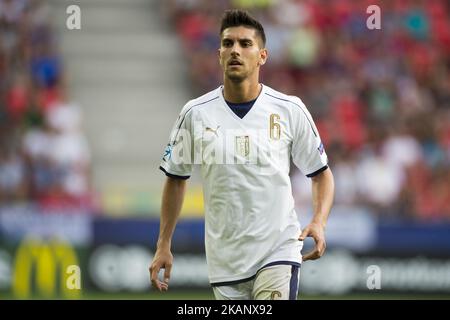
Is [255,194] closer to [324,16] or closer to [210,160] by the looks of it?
[210,160]

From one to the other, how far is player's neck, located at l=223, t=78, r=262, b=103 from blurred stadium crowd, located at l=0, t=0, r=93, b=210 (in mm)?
7911

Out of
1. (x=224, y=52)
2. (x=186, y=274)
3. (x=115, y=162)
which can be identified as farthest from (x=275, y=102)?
(x=115, y=162)

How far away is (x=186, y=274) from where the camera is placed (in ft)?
44.8

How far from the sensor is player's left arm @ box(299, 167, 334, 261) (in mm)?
6117

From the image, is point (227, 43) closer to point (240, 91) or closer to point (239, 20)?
point (239, 20)

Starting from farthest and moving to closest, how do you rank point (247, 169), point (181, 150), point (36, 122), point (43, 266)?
point (36, 122) → point (43, 266) → point (181, 150) → point (247, 169)

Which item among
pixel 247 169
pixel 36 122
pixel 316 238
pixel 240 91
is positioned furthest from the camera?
pixel 36 122

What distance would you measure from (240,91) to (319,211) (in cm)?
85

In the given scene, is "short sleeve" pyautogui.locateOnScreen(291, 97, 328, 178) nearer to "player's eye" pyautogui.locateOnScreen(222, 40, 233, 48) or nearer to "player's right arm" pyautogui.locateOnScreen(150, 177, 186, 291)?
"player's eye" pyautogui.locateOnScreen(222, 40, 233, 48)

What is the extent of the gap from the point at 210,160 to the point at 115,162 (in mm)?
10693

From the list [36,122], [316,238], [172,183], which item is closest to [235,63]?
[172,183]

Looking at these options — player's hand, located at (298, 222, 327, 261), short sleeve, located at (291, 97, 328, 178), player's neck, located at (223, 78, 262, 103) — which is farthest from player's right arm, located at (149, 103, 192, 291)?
player's hand, located at (298, 222, 327, 261)

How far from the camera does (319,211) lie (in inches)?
253

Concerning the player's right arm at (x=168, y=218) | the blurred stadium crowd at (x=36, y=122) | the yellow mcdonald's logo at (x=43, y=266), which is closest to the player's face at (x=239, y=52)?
the player's right arm at (x=168, y=218)
